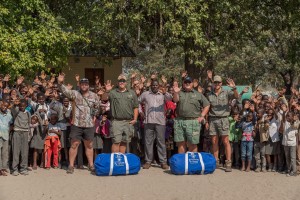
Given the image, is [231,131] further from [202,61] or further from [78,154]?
[202,61]

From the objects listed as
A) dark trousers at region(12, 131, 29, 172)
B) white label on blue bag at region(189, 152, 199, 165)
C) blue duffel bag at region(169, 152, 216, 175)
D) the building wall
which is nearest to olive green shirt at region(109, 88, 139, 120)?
blue duffel bag at region(169, 152, 216, 175)

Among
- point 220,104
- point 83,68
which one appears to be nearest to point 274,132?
point 220,104

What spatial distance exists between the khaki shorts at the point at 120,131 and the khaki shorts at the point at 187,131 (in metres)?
0.99

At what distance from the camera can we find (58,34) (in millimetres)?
17922

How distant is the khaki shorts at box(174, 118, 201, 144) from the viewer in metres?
11.1

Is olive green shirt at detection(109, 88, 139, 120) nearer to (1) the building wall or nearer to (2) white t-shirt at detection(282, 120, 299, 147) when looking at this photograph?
(2) white t-shirt at detection(282, 120, 299, 147)

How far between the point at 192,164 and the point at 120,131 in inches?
65.4

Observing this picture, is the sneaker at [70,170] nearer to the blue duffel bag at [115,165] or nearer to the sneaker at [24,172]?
the blue duffel bag at [115,165]

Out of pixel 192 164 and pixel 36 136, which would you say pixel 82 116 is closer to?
pixel 36 136

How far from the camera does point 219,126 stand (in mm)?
11148

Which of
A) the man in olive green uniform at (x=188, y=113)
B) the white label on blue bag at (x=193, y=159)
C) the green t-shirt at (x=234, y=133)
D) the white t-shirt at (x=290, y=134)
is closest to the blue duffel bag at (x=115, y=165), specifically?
the white label on blue bag at (x=193, y=159)

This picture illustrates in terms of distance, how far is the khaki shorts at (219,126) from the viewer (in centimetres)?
1113

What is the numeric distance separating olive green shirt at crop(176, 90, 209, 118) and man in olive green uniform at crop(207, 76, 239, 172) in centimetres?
26

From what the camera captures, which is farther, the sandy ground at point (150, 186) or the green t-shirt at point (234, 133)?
the green t-shirt at point (234, 133)
